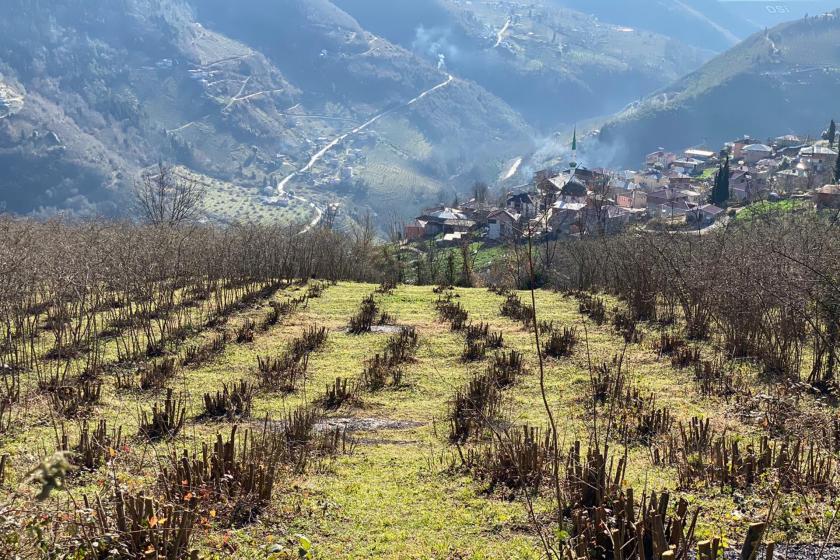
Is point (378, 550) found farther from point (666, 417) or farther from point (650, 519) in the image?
point (666, 417)

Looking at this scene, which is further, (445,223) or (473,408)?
(445,223)

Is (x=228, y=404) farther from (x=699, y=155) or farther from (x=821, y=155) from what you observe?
(x=699, y=155)

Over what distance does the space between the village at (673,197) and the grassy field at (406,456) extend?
105 feet

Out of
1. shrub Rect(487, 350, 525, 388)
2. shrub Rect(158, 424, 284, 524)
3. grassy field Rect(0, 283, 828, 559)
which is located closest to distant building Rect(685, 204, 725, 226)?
grassy field Rect(0, 283, 828, 559)

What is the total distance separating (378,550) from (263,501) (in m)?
1.18

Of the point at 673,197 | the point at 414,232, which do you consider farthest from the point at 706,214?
the point at 414,232

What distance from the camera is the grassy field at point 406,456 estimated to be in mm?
5812

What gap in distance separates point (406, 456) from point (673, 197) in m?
65.4

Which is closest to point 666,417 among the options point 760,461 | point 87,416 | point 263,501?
point 760,461

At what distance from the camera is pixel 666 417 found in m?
8.57

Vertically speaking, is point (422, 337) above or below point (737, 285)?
below

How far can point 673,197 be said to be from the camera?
6831 cm

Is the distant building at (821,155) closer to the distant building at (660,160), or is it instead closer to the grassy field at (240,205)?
the distant building at (660,160)

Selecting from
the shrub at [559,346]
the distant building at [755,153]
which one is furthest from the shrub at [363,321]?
the distant building at [755,153]
